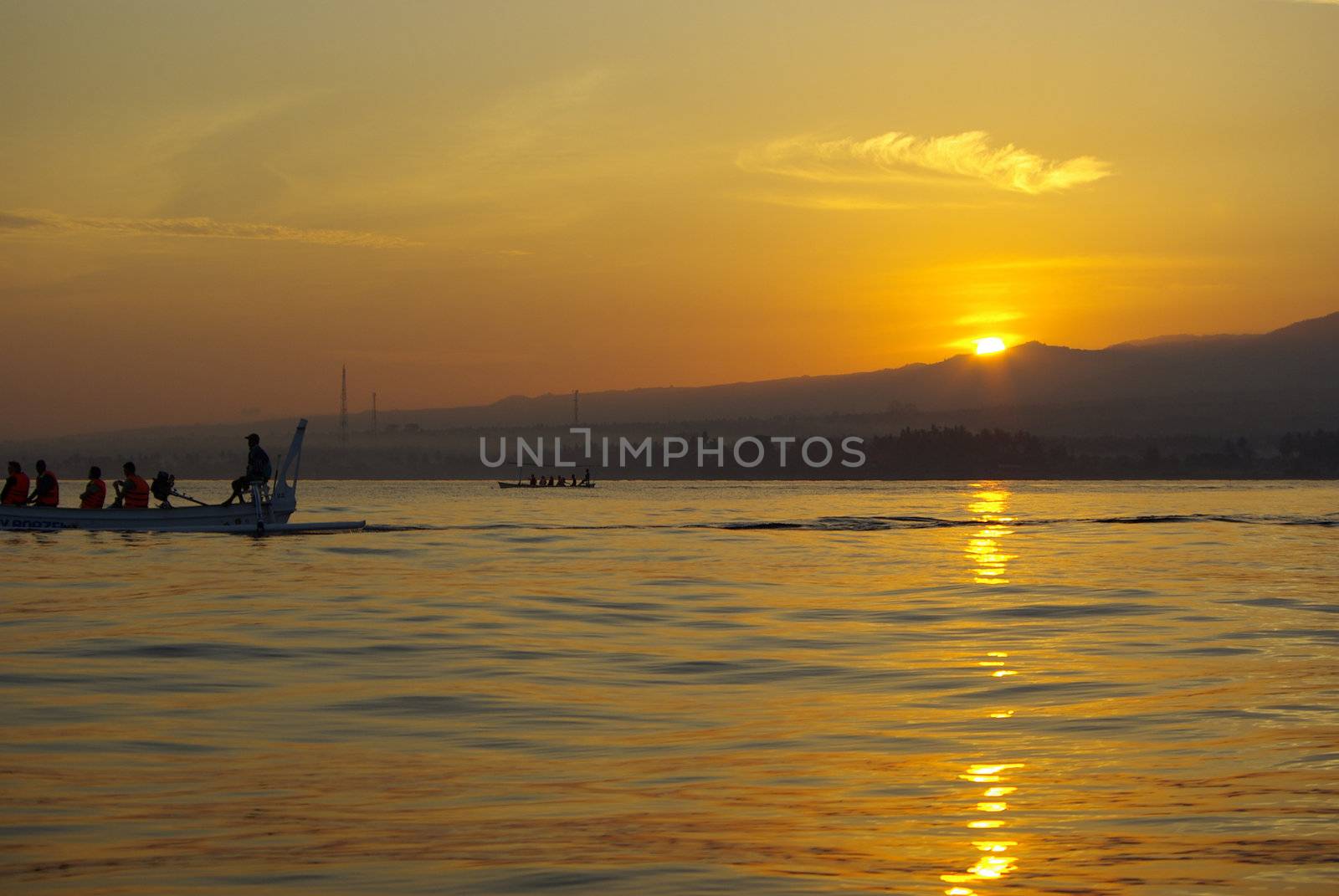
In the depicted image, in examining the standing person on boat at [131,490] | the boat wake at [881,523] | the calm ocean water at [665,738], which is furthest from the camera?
the boat wake at [881,523]

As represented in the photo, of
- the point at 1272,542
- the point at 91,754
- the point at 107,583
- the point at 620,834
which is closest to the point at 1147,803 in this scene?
the point at 620,834

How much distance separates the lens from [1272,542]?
54250 mm

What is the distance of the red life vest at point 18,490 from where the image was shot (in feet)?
160

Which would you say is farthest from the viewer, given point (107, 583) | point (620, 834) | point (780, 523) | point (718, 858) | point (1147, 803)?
point (780, 523)

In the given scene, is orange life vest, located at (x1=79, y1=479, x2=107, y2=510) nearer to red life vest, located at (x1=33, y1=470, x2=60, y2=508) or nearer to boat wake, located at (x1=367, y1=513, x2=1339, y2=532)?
red life vest, located at (x1=33, y1=470, x2=60, y2=508)

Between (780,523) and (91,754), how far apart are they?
6024cm

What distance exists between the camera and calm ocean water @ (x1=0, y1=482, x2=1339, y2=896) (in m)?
8.97

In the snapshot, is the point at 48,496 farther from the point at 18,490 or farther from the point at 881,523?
the point at 881,523

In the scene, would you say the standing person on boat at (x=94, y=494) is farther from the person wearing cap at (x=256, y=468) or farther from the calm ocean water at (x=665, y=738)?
the calm ocean water at (x=665, y=738)

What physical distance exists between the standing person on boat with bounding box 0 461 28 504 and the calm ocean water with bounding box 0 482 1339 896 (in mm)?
17312

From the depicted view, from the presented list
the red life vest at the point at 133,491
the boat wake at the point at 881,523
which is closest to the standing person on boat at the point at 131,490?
the red life vest at the point at 133,491

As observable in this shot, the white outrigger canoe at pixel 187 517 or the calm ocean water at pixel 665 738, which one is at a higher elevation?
the white outrigger canoe at pixel 187 517

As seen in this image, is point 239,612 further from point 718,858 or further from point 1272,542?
point 1272,542

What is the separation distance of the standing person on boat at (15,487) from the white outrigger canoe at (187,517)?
646mm
